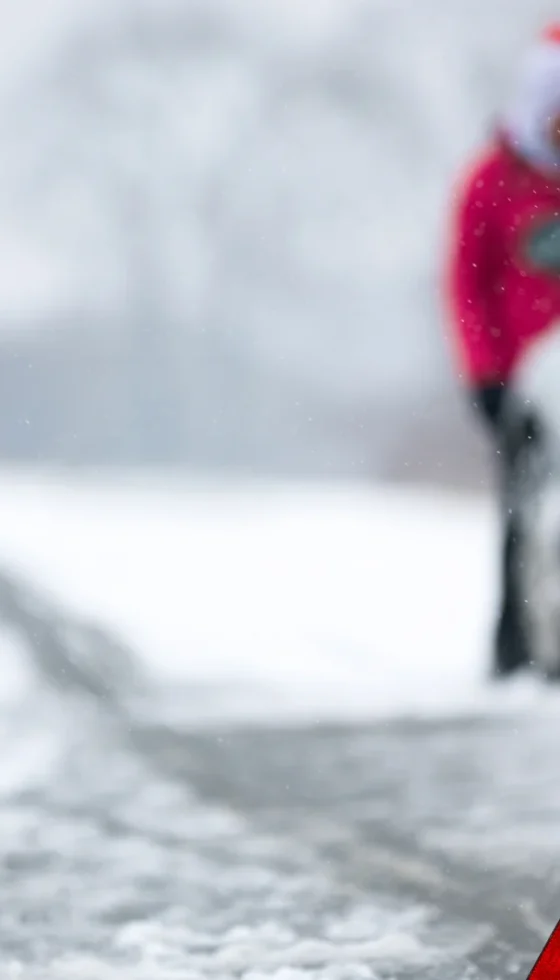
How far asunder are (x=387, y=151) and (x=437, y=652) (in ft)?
1.60

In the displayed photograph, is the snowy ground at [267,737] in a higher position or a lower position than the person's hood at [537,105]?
lower

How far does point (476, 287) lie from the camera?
1.02m

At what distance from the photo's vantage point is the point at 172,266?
100 centimetres

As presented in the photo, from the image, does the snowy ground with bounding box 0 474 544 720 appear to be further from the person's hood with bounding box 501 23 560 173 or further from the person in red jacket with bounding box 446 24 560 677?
the person's hood with bounding box 501 23 560 173

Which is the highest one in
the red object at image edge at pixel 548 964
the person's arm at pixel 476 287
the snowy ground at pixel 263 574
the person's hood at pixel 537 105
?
the person's hood at pixel 537 105

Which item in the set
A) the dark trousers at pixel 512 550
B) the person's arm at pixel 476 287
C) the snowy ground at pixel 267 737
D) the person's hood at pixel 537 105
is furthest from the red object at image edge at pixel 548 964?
the person's hood at pixel 537 105

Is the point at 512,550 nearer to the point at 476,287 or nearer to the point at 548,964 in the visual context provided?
the point at 476,287

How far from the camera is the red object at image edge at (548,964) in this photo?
0.94 metres

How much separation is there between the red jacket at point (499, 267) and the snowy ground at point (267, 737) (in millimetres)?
158

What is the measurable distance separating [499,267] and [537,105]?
156 mm

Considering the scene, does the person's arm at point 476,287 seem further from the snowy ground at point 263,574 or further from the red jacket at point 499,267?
the snowy ground at point 263,574

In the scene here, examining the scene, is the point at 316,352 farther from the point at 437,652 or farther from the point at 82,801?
the point at 82,801

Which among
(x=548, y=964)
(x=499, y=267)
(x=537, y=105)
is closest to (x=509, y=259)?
(x=499, y=267)

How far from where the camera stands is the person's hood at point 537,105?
0.99 metres
